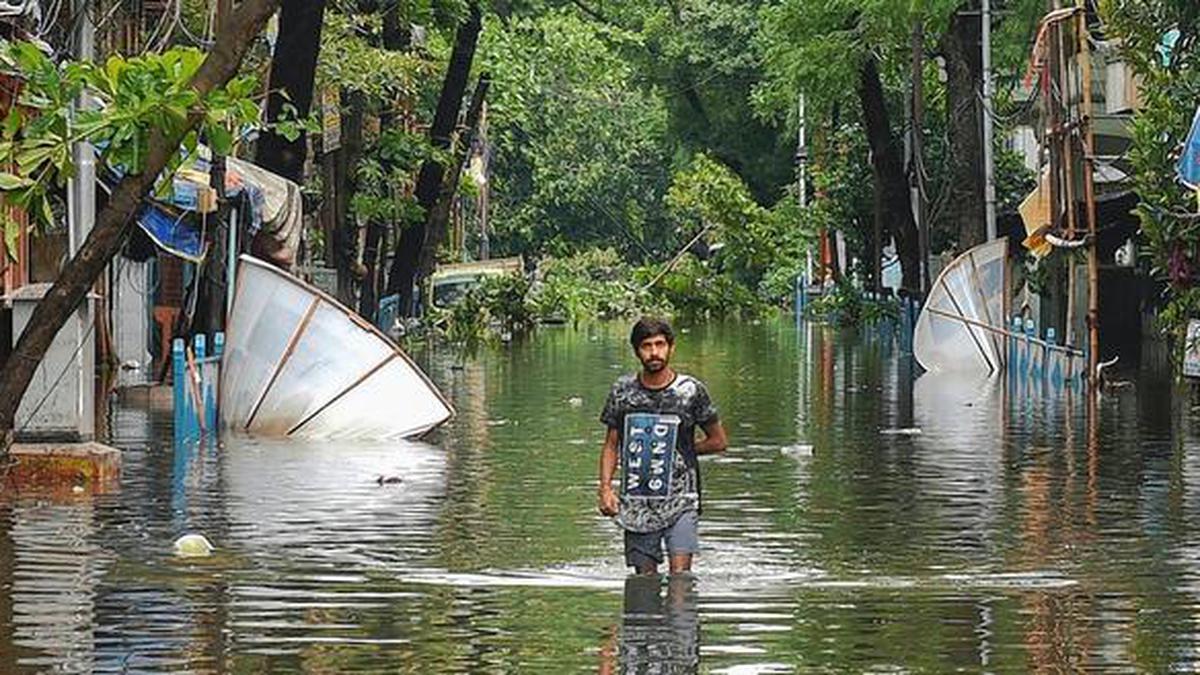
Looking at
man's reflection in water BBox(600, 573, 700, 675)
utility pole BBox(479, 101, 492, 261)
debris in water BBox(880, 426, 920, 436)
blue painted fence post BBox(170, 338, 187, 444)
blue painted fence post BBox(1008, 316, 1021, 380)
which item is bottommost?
man's reflection in water BBox(600, 573, 700, 675)

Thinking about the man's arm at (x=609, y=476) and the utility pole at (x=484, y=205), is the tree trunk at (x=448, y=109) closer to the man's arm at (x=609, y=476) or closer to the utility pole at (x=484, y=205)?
the man's arm at (x=609, y=476)

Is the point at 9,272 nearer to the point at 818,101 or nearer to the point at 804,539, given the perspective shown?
the point at 804,539

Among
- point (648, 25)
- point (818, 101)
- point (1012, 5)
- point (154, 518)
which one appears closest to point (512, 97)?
point (818, 101)

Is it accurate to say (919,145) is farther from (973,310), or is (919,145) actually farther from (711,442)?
(711,442)

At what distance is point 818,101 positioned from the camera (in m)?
49.6

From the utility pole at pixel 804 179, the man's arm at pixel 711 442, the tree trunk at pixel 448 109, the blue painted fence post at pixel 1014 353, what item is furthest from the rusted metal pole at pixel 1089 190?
the utility pole at pixel 804 179

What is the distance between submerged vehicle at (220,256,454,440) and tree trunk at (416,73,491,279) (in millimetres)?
23121

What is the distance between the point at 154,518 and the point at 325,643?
20.6 ft

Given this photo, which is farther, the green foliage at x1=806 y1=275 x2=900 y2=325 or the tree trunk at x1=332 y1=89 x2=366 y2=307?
the green foliage at x1=806 y1=275 x2=900 y2=325

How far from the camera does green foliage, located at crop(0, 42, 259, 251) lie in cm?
1507

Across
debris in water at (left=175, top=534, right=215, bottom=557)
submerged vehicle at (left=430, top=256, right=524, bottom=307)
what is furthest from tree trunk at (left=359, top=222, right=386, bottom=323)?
debris in water at (left=175, top=534, right=215, bottom=557)

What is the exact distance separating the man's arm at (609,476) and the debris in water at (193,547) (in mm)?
3336

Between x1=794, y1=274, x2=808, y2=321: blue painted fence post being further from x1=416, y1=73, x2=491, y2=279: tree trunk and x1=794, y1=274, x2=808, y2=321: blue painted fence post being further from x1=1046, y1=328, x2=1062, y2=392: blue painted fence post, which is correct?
x1=1046, y1=328, x2=1062, y2=392: blue painted fence post

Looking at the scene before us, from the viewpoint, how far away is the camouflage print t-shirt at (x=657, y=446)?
42.5ft
